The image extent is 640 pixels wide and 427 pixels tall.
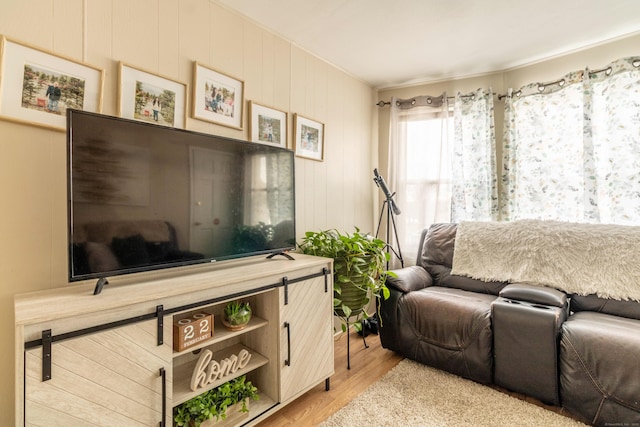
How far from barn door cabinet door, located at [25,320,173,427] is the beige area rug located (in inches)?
36.4

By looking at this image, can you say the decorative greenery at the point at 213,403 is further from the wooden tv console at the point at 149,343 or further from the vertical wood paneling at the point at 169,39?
the vertical wood paneling at the point at 169,39

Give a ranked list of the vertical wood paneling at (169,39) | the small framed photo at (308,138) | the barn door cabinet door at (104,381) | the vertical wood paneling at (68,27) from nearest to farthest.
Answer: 1. the barn door cabinet door at (104,381)
2. the vertical wood paneling at (68,27)
3. the vertical wood paneling at (169,39)
4. the small framed photo at (308,138)

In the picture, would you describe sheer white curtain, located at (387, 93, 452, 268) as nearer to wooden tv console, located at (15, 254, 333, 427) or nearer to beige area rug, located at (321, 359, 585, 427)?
beige area rug, located at (321, 359, 585, 427)

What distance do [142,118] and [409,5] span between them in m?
1.71

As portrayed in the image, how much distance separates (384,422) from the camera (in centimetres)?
164

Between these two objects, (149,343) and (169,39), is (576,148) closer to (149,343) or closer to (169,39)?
(169,39)

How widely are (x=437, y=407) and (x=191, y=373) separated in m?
1.36

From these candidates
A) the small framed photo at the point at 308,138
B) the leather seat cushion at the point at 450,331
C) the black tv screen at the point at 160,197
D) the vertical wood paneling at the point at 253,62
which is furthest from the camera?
the small framed photo at the point at 308,138

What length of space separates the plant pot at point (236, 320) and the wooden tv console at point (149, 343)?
0.10ft

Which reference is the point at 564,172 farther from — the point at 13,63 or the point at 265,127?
the point at 13,63

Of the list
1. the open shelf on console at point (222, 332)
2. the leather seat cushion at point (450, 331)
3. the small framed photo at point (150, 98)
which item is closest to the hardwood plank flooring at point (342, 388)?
the leather seat cushion at point (450, 331)

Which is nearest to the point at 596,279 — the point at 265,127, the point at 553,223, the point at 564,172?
the point at 553,223

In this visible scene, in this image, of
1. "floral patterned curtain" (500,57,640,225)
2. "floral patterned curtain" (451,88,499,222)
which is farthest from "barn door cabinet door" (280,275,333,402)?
"floral patterned curtain" (500,57,640,225)

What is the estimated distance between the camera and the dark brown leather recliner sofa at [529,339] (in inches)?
59.7
